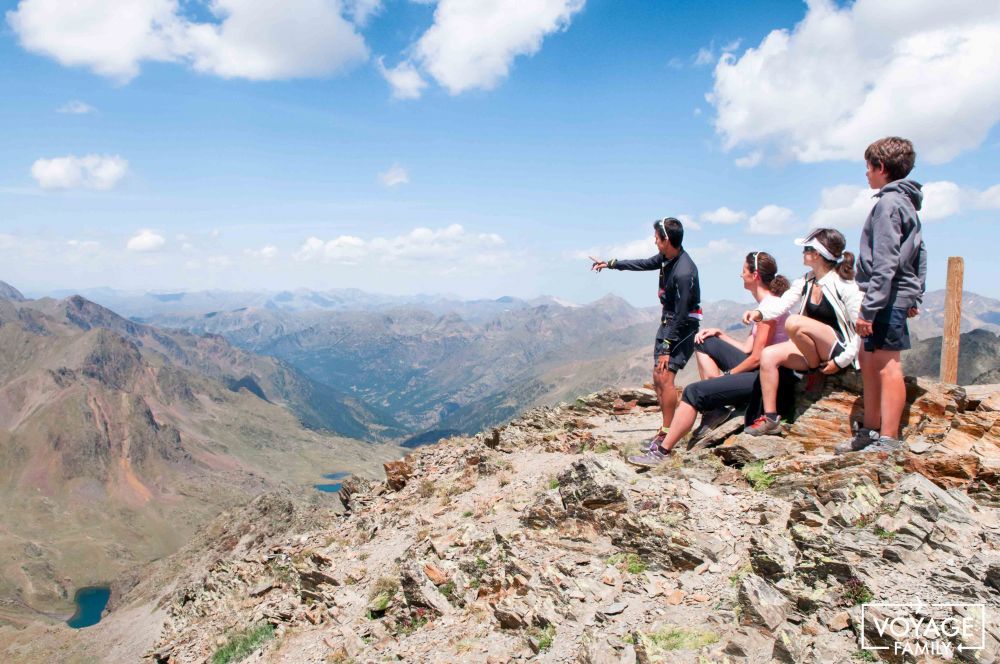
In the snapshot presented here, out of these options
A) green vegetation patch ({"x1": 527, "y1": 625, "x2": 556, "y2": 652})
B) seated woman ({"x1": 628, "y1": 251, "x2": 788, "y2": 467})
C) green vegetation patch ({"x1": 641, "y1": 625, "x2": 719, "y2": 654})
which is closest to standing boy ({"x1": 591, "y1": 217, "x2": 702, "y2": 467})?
seated woman ({"x1": 628, "y1": 251, "x2": 788, "y2": 467})

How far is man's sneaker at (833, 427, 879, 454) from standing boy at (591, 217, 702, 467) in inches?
122

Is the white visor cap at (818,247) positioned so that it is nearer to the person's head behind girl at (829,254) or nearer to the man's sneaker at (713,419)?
the person's head behind girl at (829,254)

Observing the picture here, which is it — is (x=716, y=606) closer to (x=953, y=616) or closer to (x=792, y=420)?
(x=953, y=616)

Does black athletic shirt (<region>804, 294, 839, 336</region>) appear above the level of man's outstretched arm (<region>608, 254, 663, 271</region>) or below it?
below

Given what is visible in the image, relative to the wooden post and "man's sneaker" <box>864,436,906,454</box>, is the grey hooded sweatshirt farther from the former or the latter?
the wooden post

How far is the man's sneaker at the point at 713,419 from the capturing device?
12828mm

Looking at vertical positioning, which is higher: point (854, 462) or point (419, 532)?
point (854, 462)

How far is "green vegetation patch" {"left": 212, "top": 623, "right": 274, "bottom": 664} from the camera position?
40.7ft

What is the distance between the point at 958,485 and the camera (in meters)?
8.34

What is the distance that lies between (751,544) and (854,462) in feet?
8.29

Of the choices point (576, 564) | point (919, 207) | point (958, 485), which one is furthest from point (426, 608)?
point (919, 207)

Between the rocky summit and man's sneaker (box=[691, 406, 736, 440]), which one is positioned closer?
the rocky summit

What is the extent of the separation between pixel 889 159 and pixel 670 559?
7166 mm

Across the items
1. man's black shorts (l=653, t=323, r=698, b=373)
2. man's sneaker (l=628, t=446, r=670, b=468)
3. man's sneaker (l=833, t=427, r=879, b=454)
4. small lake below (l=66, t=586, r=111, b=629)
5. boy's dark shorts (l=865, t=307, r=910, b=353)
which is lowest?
small lake below (l=66, t=586, r=111, b=629)
